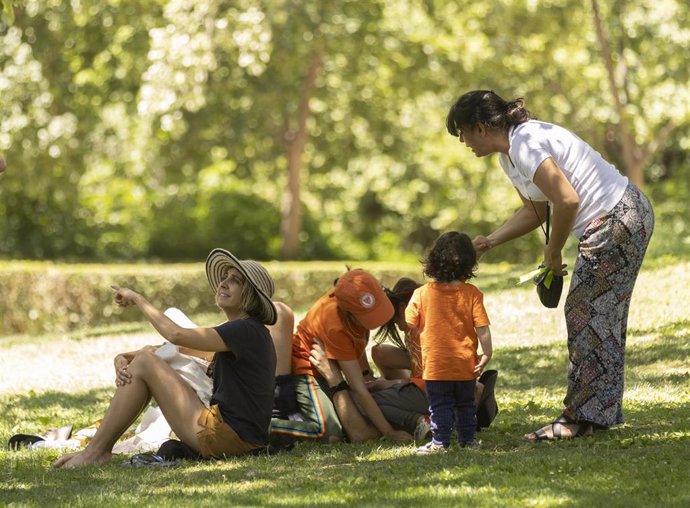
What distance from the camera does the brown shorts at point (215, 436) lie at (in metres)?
5.95

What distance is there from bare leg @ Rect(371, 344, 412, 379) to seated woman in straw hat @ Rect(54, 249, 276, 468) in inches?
48.7

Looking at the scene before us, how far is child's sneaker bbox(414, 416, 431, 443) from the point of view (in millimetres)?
6301

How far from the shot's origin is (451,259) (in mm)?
5887

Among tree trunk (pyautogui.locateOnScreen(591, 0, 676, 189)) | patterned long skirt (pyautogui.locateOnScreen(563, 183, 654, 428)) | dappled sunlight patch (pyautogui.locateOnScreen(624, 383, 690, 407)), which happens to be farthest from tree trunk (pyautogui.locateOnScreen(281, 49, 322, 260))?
patterned long skirt (pyautogui.locateOnScreen(563, 183, 654, 428))

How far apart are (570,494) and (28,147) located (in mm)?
16898

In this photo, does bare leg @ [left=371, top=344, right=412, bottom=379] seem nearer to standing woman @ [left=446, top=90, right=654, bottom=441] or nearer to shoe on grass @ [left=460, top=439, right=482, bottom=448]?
shoe on grass @ [left=460, top=439, right=482, bottom=448]

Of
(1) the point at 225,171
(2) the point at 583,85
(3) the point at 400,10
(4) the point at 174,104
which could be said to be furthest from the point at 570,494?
(1) the point at 225,171

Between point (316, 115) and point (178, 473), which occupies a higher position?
point (316, 115)

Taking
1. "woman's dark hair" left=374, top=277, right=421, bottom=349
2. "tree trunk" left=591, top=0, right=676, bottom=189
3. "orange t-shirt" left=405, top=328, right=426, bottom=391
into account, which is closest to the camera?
"orange t-shirt" left=405, top=328, right=426, bottom=391

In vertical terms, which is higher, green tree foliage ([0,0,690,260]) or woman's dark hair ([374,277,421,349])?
green tree foliage ([0,0,690,260])

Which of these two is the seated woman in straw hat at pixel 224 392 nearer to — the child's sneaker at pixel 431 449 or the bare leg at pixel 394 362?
the child's sneaker at pixel 431 449

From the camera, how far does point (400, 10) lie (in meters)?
22.7

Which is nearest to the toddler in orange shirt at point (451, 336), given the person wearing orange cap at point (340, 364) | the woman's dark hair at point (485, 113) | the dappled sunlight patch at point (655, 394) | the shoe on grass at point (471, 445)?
the shoe on grass at point (471, 445)

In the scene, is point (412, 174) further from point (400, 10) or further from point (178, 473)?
point (178, 473)
